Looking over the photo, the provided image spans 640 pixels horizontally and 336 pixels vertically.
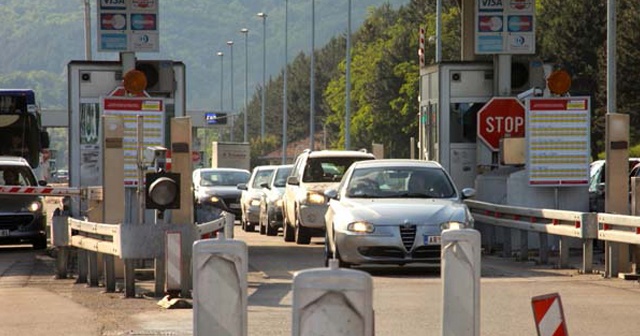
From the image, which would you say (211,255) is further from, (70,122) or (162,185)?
(70,122)

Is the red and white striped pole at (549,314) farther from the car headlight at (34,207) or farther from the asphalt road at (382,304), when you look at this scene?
the car headlight at (34,207)

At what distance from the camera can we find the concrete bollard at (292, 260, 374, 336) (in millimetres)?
7000

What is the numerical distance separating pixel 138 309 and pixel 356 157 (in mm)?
13796

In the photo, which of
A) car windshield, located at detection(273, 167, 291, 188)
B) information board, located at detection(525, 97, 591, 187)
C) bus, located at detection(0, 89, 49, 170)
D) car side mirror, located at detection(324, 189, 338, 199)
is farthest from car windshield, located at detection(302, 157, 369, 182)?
bus, located at detection(0, 89, 49, 170)

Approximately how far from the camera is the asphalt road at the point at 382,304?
14.2m

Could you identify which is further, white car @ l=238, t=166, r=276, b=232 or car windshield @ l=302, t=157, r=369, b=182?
white car @ l=238, t=166, r=276, b=232

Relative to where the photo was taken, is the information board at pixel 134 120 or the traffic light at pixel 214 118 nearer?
the information board at pixel 134 120

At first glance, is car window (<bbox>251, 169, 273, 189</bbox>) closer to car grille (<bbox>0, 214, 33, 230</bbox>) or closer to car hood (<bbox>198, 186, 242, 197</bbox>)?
car hood (<bbox>198, 186, 242, 197</bbox>)

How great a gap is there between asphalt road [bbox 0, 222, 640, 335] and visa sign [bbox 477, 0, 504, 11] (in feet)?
25.6

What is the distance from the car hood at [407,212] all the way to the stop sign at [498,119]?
696 centimetres

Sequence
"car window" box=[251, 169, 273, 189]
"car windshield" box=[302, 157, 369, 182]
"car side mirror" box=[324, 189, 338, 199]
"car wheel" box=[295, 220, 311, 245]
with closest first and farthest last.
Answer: "car side mirror" box=[324, 189, 338, 199], "car wheel" box=[295, 220, 311, 245], "car windshield" box=[302, 157, 369, 182], "car window" box=[251, 169, 273, 189]

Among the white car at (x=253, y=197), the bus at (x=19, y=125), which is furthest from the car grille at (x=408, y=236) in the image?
the bus at (x=19, y=125)

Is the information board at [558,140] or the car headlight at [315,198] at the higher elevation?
the information board at [558,140]

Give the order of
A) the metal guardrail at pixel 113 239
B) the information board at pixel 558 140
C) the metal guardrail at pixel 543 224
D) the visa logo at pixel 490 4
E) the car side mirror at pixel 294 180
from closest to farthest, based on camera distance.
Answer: the metal guardrail at pixel 113 239, the metal guardrail at pixel 543 224, the information board at pixel 558 140, the car side mirror at pixel 294 180, the visa logo at pixel 490 4
